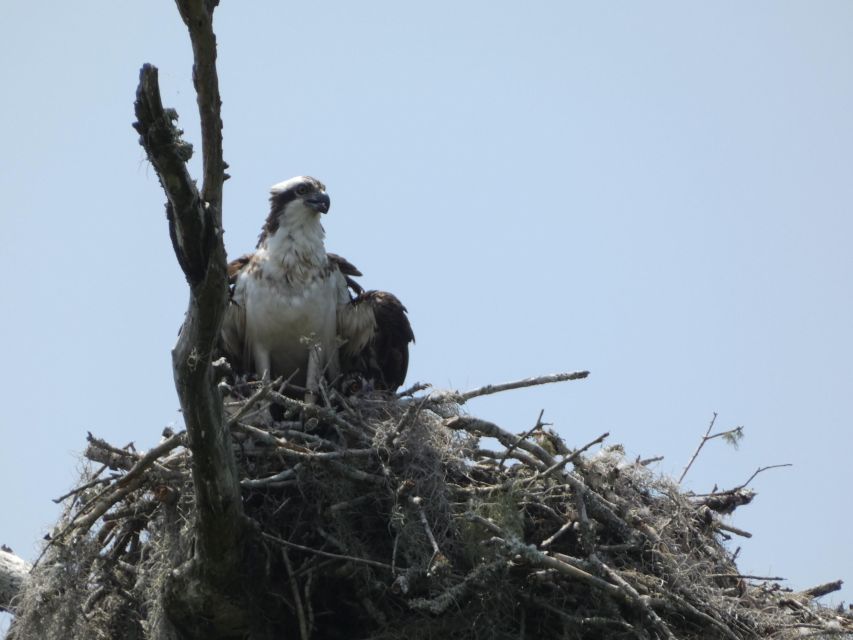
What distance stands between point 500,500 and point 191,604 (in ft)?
5.40

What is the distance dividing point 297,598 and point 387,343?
253 centimetres

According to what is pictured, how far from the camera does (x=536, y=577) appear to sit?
5.96 metres

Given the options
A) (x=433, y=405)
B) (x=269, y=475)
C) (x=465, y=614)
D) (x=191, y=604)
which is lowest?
(x=191, y=604)

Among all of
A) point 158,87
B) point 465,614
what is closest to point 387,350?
point 465,614

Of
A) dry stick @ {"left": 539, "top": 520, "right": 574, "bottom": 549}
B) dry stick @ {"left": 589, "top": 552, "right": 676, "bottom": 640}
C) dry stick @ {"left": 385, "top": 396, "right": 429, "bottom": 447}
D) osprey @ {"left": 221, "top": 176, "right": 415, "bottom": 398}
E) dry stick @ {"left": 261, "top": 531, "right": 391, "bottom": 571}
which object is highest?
osprey @ {"left": 221, "top": 176, "right": 415, "bottom": 398}

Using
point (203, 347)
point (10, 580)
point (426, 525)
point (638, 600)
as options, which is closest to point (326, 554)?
point (426, 525)

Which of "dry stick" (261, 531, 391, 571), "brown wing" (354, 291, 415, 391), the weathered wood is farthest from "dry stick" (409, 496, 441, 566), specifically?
the weathered wood

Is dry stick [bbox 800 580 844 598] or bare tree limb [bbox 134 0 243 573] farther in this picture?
dry stick [bbox 800 580 844 598]

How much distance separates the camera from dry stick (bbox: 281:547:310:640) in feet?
19.6

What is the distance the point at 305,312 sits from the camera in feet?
25.6

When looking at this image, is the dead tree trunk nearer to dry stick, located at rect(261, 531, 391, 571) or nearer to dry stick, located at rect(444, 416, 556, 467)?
dry stick, located at rect(261, 531, 391, 571)

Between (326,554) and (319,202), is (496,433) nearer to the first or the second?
(326,554)

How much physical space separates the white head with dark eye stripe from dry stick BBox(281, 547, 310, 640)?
2.66m

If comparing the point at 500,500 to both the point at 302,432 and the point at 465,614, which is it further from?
the point at 302,432
